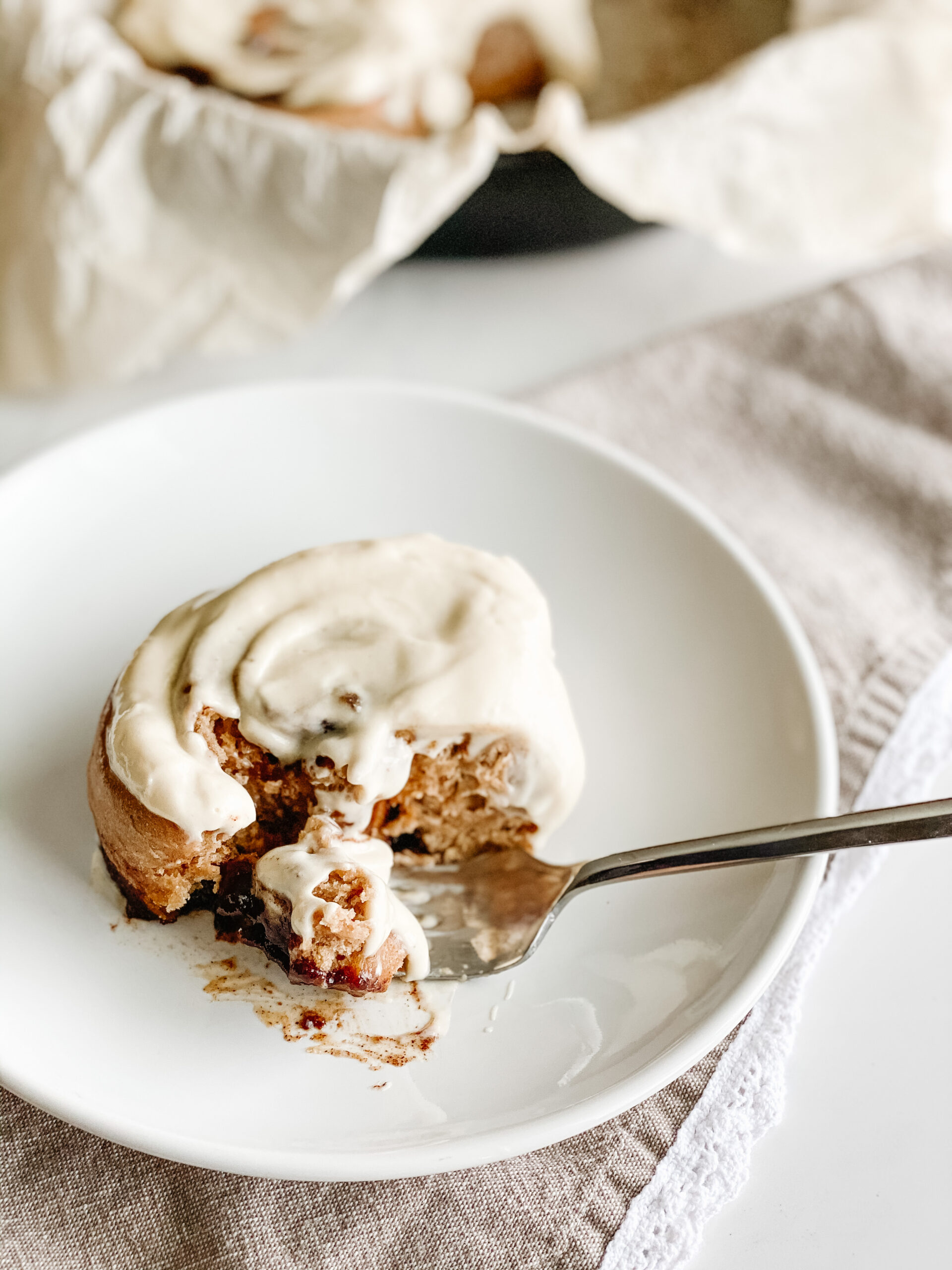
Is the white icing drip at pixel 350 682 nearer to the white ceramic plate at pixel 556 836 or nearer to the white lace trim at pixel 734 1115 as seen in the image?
the white ceramic plate at pixel 556 836

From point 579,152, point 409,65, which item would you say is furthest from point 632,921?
point 409,65

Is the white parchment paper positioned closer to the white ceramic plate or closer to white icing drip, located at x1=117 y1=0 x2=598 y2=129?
white icing drip, located at x1=117 y1=0 x2=598 y2=129

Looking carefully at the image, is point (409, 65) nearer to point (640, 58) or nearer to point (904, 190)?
point (640, 58)

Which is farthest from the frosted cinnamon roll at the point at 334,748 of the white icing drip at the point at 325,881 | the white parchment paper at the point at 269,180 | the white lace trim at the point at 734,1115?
the white parchment paper at the point at 269,180

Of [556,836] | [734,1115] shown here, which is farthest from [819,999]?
[556,836]

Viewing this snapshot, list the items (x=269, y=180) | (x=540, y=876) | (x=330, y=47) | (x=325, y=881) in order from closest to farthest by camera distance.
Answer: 1. (x=325, y=881)
2. (x=540, y=876)
3. (x=269, y=180)
4. (x=330, y=47)

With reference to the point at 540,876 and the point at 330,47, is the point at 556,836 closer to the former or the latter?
the point at 540,876

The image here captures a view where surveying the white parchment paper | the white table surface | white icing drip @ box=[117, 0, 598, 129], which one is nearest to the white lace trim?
the white table surface
